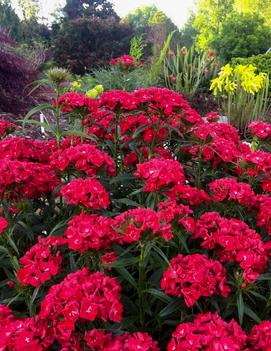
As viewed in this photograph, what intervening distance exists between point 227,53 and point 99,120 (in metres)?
11.0

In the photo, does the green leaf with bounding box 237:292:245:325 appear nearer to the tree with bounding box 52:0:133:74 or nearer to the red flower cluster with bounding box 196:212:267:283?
the red flower cluster with bounding box 196:212:267:283

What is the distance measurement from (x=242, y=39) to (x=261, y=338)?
487 inches

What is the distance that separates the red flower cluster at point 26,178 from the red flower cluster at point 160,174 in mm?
455

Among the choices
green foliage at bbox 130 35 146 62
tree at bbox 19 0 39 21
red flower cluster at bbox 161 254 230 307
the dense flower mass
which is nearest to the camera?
red flower cluster at bbox 161 254 230 307

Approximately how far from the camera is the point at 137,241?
1483mm

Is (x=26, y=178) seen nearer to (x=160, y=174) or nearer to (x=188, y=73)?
(x=160, y=174)

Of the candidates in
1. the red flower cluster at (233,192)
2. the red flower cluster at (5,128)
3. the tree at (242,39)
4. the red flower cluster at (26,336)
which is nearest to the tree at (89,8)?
the tree at (242,39)

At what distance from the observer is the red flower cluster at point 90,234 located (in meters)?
1.41

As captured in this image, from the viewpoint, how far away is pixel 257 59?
9.41 m

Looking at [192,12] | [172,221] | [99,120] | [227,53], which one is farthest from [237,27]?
[192,12]

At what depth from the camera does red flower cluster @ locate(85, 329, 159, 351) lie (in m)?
1.14

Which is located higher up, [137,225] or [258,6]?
[258,6]

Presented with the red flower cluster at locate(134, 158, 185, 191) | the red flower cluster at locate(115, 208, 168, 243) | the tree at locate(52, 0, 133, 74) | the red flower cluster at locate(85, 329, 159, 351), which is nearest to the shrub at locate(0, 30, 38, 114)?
the red flower cluster at locate(134, 158, 185, 191)

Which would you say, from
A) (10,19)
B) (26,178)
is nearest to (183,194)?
(26,178)
